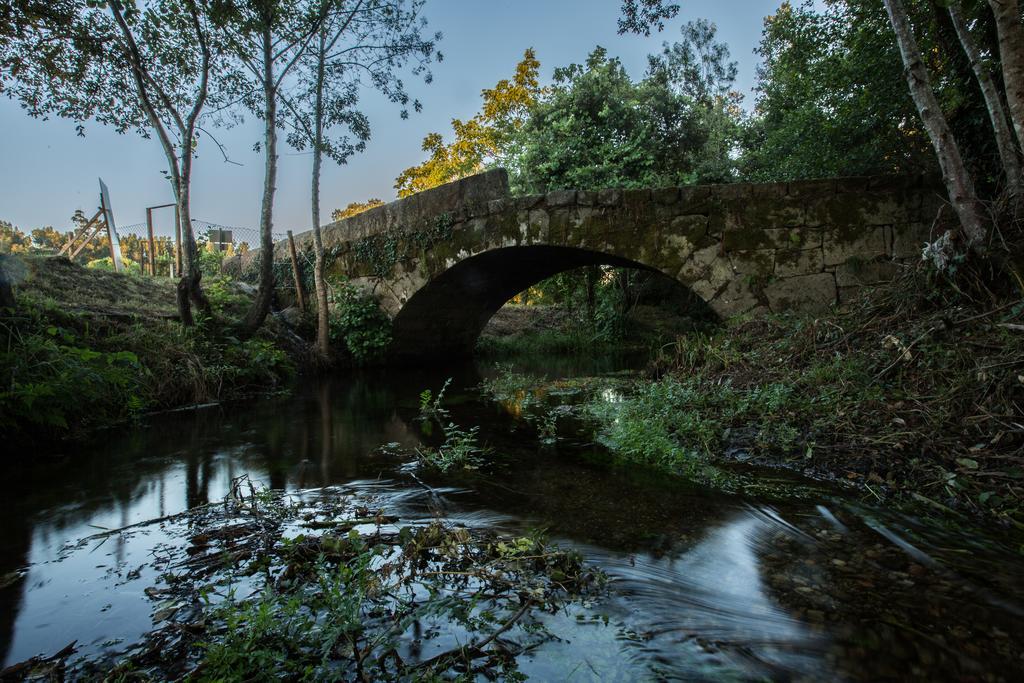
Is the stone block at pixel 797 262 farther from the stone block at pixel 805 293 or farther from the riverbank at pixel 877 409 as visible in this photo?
the riverbank at pixel 877 409

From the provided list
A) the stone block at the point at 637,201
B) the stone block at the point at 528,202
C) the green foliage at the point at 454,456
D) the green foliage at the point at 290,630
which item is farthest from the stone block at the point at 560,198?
the green foliage at the point at 290,630

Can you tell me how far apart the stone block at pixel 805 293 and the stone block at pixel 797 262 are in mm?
62

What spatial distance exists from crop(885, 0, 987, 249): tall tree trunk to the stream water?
268cm

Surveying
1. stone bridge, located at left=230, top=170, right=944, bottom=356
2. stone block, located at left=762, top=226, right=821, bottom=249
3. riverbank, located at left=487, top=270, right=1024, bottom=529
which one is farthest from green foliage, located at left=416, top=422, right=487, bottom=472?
stone block, located at left=762, top=226, right=821, bottom=249

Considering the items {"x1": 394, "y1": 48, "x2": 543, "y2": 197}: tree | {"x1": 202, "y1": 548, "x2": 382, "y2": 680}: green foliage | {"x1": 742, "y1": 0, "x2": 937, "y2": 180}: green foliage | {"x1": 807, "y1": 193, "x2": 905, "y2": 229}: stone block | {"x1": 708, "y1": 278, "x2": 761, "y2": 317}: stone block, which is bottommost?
{"x1": 202, "y1": 548, "x2": 382, "y2": 680}: green foliage

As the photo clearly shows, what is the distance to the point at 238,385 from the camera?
6.96 meters

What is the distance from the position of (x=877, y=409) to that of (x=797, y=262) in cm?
345

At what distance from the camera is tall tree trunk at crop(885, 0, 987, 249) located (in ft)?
12.7

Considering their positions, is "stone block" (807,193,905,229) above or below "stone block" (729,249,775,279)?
above

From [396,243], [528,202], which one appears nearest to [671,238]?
[528,202]

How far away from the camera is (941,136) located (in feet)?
13.1

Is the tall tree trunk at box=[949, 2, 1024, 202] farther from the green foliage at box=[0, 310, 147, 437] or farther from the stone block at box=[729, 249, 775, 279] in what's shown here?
the green foliage at box=[0, 310, 147, 437]

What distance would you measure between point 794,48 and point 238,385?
1244cm

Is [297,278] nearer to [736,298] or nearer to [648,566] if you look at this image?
[736,298]
